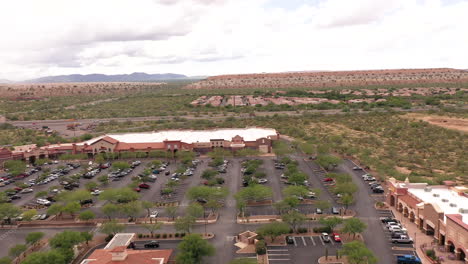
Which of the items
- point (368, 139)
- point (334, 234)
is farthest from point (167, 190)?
point (368, 139)

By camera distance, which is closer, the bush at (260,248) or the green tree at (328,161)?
the bush at (260,248)

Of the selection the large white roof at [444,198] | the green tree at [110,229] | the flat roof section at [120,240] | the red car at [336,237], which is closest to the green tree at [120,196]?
the green tree at [110,229]

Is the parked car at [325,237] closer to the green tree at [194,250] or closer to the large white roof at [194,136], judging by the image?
the green tree at [194,250]

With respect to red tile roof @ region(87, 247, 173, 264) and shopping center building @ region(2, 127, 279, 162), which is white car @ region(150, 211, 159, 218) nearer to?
A: red tile roof @ region(87, 247, 173, 264)

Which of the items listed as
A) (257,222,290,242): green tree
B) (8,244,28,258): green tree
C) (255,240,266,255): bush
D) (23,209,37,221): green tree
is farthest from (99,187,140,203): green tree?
(255,240,266,255): bush

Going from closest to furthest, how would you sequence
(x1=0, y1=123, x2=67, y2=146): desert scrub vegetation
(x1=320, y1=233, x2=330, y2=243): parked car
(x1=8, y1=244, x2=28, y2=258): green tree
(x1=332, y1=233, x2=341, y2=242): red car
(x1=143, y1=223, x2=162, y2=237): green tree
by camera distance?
(x1=8, y1=244, x2=28, y2=258): green tree, (x1=332, y1=233, x2=341, y2=242): red car, (x1=320, y1=233, x2=330, y2=243): parked car, (x1=143, y1=223, x2=162, y2=237): green tree, (x1=0, y1=123, x2=67, y2=146): desert scrub vegetation

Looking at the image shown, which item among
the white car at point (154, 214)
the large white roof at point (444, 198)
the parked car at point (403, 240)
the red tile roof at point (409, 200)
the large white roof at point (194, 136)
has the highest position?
the large white roof at point (194, 136)

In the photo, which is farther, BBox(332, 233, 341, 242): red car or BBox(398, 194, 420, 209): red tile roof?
BBox(398, 194, 420, 209): red tile roof
